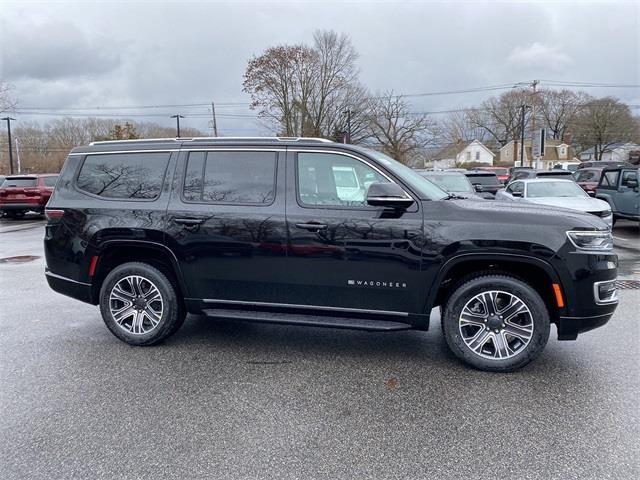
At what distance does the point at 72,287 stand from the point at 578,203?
34.0 ft

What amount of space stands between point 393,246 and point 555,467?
1895mm

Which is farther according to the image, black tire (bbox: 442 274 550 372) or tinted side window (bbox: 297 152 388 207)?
tinted side window (bbox: 297 152 388 207)

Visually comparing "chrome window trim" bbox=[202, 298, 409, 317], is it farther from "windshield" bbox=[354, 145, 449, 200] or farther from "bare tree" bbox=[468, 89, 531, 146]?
"bare tree" bbox=[468, 89, 531, 146]

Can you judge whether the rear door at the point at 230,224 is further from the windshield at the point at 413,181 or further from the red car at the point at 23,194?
the red car at the point at 23,194

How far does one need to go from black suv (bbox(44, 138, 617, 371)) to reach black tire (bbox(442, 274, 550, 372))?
11 mm

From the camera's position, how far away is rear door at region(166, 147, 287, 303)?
417 centimetres

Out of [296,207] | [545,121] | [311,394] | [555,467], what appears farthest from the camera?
[545,121]

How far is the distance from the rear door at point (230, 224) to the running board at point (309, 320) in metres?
0.14

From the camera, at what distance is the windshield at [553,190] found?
11680 millimetres

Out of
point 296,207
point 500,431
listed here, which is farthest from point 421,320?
point 296,207

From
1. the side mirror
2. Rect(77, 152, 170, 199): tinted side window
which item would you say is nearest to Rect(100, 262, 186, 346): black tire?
Rect(77, 152, 170, 199): tinted side window

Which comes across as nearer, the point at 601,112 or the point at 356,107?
the point at 356,107

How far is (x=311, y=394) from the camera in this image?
11.7 ft

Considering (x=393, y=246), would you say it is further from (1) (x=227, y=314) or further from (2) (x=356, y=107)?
(2) (x=356, y=107)
